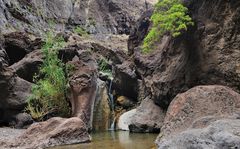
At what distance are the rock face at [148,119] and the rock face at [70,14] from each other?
13942 millimetres

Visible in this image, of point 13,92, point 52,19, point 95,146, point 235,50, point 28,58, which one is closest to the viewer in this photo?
point 95,146

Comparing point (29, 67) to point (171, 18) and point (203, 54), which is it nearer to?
point (171, 18)

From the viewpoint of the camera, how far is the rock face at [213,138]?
636cm

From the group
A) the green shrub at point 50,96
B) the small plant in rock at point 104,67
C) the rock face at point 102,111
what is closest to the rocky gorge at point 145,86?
the rock face at point 102,111

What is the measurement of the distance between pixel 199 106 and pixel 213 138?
11.9 ft

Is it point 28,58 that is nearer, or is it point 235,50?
point 235,50

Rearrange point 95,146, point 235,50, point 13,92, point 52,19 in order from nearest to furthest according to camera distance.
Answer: point 95,146, point 235,50, point 13,92, point 52,19

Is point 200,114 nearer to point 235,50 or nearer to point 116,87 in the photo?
point 235,50

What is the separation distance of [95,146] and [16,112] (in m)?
8.62

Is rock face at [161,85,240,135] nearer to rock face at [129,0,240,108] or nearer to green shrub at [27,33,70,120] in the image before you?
rock face at [129,0,240,108]

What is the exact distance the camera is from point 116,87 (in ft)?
72.2

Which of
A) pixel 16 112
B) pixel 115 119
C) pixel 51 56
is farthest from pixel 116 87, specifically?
pixel 16 112

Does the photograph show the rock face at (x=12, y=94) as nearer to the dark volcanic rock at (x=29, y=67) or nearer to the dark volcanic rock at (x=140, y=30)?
the dark volcanic rock at (x=29, y=67)

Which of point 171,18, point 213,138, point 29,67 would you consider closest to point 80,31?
point 29,67
